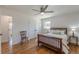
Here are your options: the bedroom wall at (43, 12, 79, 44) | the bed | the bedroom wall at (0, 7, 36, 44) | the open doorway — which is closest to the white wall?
the open doorway

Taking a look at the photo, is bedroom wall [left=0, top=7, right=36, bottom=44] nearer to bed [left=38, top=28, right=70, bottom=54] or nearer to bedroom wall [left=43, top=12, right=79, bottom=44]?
bed [left=38, top=28, right=70, bottom=54]

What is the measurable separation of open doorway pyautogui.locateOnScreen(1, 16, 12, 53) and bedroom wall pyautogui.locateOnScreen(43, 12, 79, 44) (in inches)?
39.3

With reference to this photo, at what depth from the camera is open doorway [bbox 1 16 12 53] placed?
1.62 metres

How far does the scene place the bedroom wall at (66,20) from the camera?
1643 millimetres

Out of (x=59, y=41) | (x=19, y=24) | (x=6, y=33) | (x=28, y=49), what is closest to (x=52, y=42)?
(x=59, y=41)

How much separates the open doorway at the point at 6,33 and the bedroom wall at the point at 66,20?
1.00 m

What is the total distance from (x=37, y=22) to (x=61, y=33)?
657 mm

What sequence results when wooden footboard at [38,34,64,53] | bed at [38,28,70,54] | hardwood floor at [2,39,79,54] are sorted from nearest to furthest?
hardwood floor at [2,39,79,54], bed at [38,28,70,54], wooden footboard at [38,34,64,53]

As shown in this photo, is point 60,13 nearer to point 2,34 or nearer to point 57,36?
point 57,36

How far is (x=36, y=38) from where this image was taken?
190 centimetres

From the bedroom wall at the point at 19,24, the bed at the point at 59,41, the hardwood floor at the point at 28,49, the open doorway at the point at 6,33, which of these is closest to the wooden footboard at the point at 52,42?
the bed at the point at 59,41

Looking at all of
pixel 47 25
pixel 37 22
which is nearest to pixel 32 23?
pixel 37 22

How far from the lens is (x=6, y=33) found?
1.70m
